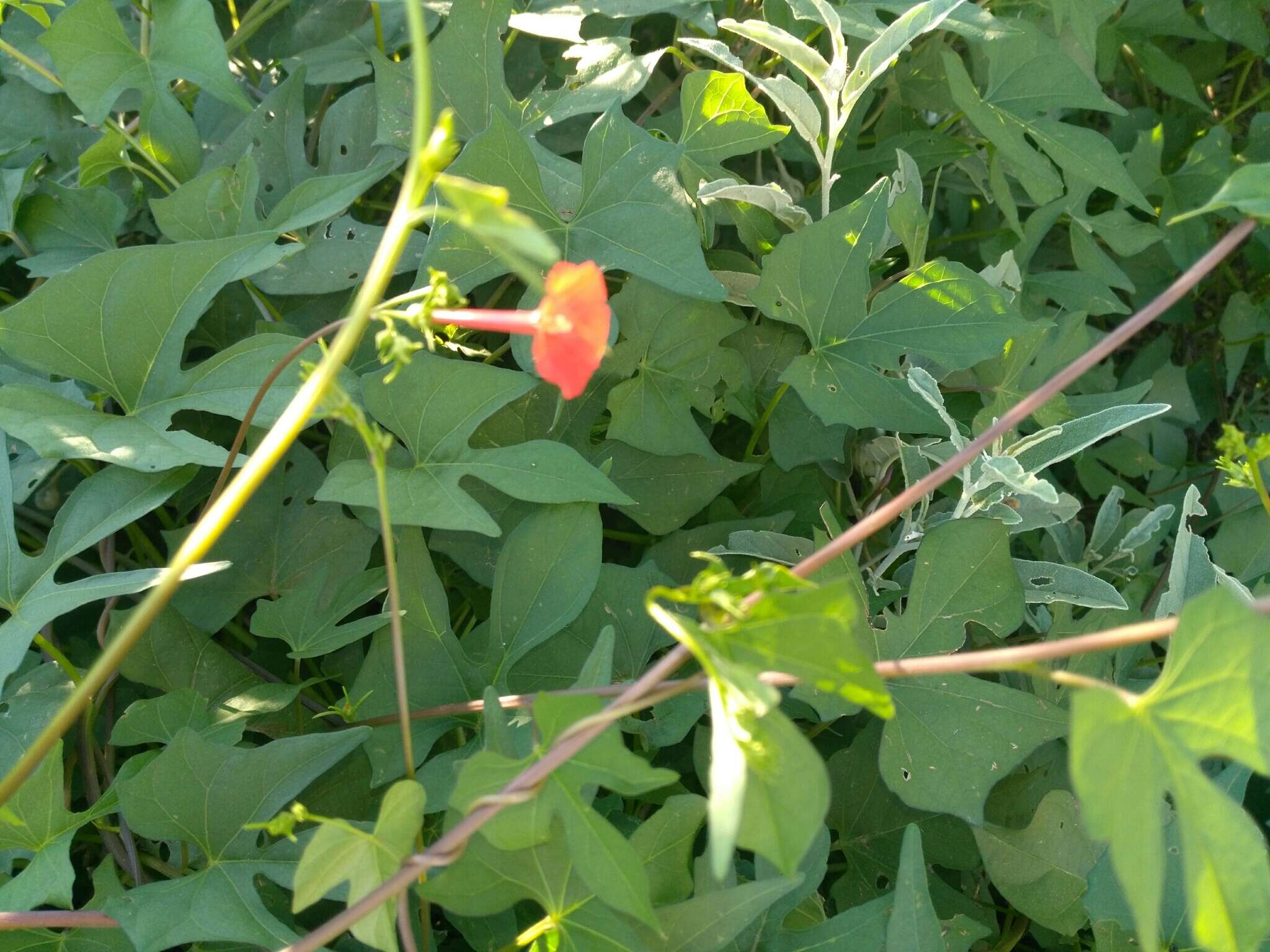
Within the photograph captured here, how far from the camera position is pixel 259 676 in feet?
2.77

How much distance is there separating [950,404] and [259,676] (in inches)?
26.4

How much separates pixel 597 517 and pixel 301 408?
35 cm

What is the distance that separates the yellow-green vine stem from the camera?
374 mm

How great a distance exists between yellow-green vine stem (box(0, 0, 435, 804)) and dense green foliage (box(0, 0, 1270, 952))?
0.05 metres

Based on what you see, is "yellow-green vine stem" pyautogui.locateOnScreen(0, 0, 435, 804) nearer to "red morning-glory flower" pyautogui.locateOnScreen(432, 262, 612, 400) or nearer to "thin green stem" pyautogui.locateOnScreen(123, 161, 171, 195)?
"red morning-glory flower" pyautogui.locateOnScreen(432, 262, 612, 400)

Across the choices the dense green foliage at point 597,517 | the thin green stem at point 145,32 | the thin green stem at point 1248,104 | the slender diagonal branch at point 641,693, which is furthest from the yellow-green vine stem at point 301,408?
the thin green stem at point 1248,104

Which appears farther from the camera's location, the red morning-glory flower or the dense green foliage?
the dense green foliage

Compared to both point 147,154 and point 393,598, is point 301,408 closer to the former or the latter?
point 393,598

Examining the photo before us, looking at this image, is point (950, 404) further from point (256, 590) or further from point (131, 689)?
point (131, 689)

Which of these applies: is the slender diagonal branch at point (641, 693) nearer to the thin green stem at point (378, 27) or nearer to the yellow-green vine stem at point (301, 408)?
the yellow-green vine stem at point (301, 408)

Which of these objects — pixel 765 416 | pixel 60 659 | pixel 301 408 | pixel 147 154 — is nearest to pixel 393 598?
pixel 301 408

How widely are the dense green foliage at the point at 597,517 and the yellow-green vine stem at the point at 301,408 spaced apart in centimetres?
5

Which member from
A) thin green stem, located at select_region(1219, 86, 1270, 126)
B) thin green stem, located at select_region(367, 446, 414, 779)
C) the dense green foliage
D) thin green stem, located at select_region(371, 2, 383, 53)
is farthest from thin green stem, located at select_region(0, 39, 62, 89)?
thin green stem, located at select_region(1219, 86, 1270, 126)

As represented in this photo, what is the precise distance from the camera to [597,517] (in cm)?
75
